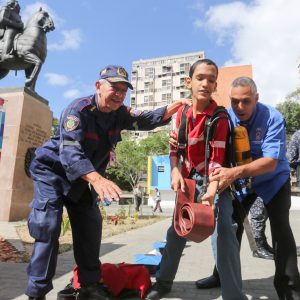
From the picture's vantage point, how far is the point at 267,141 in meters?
2.79

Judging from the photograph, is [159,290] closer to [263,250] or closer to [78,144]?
[78,144]

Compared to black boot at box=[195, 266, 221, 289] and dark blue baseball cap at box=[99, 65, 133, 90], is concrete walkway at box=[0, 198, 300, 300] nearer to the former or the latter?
black boot at box=[195, 266, 221, 289]

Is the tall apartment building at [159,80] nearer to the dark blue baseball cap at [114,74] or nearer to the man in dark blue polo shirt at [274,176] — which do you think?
the man in dark blue polo shirt at [274,176]

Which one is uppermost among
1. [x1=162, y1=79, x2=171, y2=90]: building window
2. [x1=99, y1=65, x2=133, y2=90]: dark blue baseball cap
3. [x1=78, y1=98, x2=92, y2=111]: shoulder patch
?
[x1=162, y1=79, x2=171, y2=90]: building window

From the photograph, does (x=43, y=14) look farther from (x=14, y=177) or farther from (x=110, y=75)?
(x=110, y=75)

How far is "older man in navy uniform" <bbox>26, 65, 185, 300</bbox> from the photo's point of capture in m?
2.56

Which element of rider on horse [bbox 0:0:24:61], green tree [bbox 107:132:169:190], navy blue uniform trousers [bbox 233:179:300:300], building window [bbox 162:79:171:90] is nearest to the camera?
navy blue uniform trousers [bbox 233:179:300:300]

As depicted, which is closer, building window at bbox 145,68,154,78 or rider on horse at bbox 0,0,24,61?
rider on horse at bbox 0,0,24,61

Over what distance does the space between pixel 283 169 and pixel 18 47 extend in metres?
10.3

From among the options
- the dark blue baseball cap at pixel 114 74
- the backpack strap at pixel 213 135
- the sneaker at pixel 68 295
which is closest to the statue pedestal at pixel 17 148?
the sneaker at pixel 68 295

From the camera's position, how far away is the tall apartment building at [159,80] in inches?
3189

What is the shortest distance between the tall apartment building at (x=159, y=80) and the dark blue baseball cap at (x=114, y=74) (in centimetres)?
7705

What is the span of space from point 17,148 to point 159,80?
2985 inches

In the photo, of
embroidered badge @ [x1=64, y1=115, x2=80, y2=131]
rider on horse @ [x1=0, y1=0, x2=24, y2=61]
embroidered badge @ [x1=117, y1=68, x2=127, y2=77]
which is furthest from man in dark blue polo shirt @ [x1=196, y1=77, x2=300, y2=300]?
rider on horse @ [x1=0, y1=0, x2=24, y2=61]
